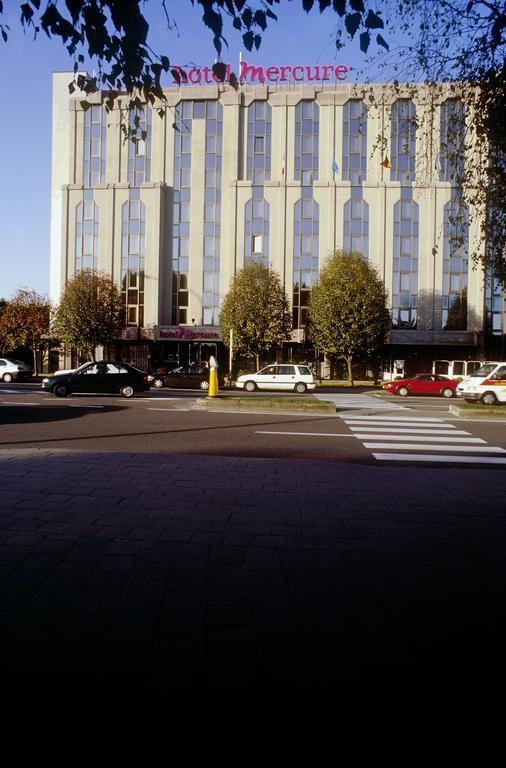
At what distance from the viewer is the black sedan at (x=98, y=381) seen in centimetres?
2205

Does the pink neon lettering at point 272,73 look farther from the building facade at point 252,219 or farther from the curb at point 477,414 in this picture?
the curb at point 477,414

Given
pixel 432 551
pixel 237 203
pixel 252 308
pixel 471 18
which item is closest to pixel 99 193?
pixel 237 203

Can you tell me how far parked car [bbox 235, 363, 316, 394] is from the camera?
30812 mm

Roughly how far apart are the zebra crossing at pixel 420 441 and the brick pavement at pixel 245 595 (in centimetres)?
320

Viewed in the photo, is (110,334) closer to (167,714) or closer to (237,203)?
(237,203)

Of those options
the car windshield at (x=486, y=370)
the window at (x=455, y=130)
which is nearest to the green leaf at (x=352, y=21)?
the window at (x=455, y=130)

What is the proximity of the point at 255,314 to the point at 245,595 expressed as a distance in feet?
124

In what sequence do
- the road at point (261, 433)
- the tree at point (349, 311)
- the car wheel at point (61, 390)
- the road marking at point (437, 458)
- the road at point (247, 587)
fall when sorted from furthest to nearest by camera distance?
the tree at point (349, 311), the car wheel at point (61, 390), the road at point (261, 433), the road marking at point (437, 458), the road at point (247, 587)

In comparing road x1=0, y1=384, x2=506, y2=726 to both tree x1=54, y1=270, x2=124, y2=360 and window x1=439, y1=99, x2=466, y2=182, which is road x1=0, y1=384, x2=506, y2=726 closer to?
window x1=439, y1=99, x2=466, y2=182

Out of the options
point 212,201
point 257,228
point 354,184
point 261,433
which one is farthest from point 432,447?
point 212,201

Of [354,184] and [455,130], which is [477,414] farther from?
[354,184]

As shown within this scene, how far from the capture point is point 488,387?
75.3 feet

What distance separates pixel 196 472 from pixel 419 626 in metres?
4.65

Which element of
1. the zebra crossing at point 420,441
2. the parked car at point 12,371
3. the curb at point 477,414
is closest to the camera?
the zebra crossing at point 420,441
